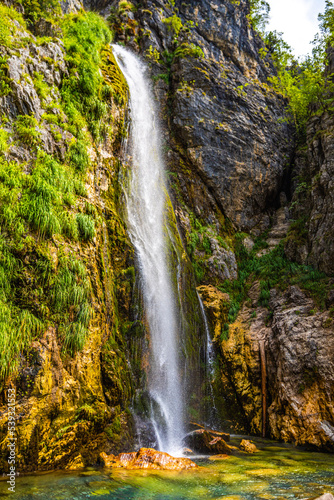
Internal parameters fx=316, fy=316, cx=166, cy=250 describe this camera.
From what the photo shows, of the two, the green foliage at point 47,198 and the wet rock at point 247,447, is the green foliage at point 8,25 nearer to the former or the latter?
the green foliage at point 47,198

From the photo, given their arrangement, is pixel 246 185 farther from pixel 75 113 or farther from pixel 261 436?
pixel 261 436

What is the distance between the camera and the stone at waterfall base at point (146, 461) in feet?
18.8

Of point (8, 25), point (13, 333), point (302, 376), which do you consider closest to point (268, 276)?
point (302, 376)

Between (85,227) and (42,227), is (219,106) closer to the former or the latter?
(85,227)

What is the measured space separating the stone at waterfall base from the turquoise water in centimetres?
22

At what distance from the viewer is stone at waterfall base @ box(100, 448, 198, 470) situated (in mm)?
5727

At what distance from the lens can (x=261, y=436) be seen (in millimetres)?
9250

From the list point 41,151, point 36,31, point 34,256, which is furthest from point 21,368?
point 36,31

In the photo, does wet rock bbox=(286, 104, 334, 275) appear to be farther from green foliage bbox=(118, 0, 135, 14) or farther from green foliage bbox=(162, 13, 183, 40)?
green foliage bbox=(118, 0, 135, 14)

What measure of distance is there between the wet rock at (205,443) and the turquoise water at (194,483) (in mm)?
667

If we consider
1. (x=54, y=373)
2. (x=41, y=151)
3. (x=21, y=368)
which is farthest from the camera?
(x=41, y=151)

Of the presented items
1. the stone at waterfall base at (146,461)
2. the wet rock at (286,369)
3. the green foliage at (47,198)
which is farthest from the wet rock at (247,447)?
the green foliage at (47,198)

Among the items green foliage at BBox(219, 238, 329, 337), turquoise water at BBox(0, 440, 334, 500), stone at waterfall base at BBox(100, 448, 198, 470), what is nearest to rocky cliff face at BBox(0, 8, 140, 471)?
stone at waterfall base at BBox(100, 448, 198, 470)

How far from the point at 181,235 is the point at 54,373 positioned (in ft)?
29.5
